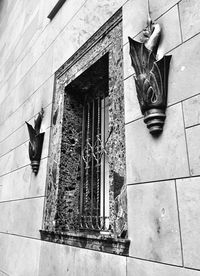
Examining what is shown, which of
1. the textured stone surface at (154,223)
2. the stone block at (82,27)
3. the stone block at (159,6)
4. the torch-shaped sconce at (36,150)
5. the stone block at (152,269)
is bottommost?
the stone block at (152,269)

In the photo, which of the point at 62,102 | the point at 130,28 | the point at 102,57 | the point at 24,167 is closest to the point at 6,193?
the point at 24,167

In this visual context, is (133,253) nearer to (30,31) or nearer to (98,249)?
(98,249)

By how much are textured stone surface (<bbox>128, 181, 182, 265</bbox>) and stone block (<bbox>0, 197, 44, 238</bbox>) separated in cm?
159

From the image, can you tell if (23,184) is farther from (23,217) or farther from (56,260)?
(56,260)

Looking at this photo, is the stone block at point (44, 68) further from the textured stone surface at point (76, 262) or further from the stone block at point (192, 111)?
the stone block at point (192, 111)

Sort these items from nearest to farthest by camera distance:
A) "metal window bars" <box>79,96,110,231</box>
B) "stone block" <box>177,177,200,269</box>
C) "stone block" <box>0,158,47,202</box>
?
"stone block" <box>177,177,200,269</box> < "metal window bars" <box>79,96,110,231</box> < "stone block" <box>0,158,47,202</box>

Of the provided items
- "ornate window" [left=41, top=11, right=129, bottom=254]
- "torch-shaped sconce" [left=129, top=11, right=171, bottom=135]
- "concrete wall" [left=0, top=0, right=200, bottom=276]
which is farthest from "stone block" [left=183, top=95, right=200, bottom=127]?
"ornate window" [left=41, top=11, right=129, bottom=254]

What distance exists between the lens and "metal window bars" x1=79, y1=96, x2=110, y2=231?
246 centimetres

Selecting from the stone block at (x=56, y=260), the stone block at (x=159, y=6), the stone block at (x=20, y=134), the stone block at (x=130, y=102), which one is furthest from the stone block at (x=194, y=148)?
the stone block at (x=20, y=134)

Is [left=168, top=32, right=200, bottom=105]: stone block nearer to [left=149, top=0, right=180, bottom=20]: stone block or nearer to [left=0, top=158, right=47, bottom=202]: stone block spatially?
[left=149, top=0, right=180, bottom=20]: stone block

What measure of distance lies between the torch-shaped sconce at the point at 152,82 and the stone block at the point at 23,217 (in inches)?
75.8

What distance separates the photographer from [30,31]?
4762 millimetres

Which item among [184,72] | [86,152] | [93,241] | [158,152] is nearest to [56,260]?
[93,241]

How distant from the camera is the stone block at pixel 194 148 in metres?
1.37
